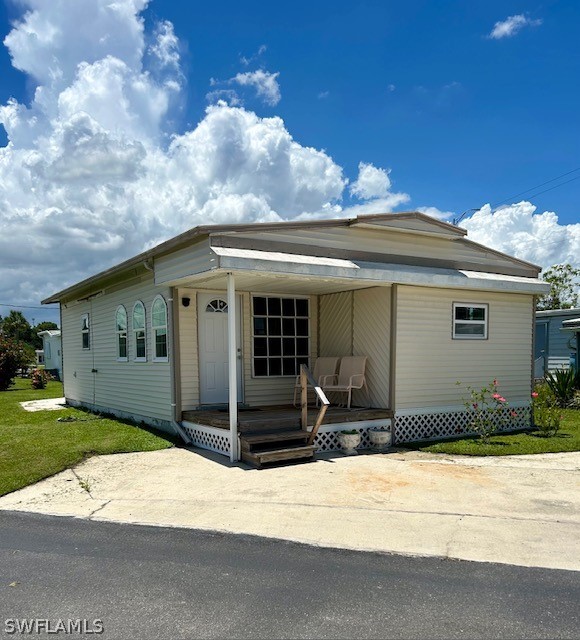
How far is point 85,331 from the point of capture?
1472cm

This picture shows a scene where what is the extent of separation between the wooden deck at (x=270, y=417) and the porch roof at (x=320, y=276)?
2.32 meters

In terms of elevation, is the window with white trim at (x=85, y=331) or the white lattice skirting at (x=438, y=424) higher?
the window with white trim at (x=85, y=331)

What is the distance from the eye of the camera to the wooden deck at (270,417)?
27.3ft

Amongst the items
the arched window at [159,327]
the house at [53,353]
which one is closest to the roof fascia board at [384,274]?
the arched window at [159,327]

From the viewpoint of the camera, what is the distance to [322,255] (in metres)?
9.03

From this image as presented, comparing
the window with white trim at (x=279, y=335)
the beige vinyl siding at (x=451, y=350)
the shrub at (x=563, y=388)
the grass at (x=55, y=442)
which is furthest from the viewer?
the shrub at (x=563, y=388)

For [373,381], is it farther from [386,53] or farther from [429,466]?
[386,53]

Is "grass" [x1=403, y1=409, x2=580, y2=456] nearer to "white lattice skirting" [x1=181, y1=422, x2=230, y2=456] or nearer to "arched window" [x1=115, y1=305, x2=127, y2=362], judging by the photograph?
"white lattice skirting" [x1=181, y1=422, x2=230, y2=456]

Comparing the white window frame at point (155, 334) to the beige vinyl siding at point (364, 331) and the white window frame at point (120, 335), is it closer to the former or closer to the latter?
the white window frame at point (120, 335)

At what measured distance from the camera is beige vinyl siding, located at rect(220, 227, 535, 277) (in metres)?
8.60

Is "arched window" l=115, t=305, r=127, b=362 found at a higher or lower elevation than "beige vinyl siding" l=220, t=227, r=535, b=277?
lower

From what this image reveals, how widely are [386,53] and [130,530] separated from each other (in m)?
11.1

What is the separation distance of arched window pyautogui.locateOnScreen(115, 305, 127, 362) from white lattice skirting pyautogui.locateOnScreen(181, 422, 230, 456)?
3391mm

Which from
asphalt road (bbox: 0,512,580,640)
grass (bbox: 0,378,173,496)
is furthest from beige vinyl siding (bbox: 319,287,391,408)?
asphalt road (bbox: 0,512,580,640)
